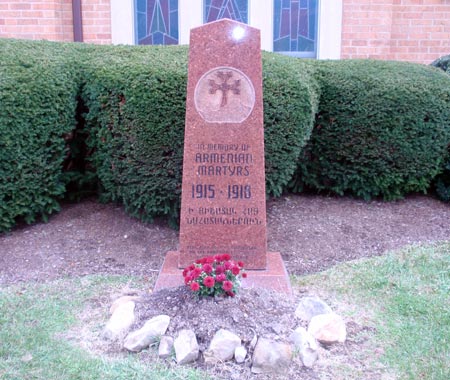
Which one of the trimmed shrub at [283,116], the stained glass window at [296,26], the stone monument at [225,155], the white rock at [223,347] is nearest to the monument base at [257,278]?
the stone monument at [225,155]

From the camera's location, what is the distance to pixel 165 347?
3271 millimetres

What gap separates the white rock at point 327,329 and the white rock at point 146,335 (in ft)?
3.12

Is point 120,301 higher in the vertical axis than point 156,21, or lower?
lower

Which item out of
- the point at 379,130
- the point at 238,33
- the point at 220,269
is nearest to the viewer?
the point at 220,269

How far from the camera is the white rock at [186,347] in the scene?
320 cm

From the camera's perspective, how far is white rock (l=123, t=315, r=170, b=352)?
334 centimetres

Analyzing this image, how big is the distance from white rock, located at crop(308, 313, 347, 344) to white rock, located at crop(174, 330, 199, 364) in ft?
2.54

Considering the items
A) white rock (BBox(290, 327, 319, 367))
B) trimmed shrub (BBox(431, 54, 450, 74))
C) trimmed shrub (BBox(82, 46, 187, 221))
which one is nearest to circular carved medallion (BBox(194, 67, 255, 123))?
trimmed shrub (BBox(82, 46, 187, 221))

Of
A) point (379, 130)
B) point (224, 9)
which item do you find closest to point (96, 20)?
point (224, 9)

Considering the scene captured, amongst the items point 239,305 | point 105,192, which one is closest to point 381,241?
point 239,305

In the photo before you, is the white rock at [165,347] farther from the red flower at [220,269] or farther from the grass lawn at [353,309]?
the red flower at [220,269]

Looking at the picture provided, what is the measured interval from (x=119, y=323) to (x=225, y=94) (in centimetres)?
187

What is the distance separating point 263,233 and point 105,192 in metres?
2.36

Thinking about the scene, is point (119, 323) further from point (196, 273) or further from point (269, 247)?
point (269, 247)
